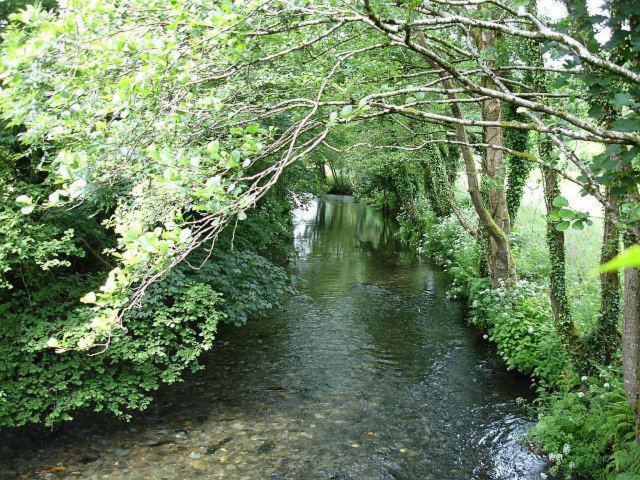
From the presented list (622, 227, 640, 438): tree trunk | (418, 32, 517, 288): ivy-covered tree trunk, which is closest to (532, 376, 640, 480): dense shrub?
(622, 227, 640, 438): tree trunk

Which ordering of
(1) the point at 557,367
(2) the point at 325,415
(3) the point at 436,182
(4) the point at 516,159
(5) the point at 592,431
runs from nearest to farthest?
(5) the point at 592,431 → (2) the point at 325,415 → (1) the point at 557,367 → (4) the point at 516,159 → (3) the point at 436,182

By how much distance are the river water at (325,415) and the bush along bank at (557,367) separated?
45cm

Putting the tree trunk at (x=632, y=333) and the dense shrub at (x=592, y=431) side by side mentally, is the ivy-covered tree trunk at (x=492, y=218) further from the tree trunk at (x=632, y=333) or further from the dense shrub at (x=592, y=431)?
the tree trunk at (x=632, y=333)

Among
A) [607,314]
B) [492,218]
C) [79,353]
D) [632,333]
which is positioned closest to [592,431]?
[632,333]

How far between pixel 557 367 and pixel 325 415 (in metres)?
4.40

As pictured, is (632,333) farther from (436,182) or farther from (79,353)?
(436,182)

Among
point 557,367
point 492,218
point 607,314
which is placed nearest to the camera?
point 607,314

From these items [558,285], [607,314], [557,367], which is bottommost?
[557,367]

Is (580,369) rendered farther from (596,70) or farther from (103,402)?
(103,402)

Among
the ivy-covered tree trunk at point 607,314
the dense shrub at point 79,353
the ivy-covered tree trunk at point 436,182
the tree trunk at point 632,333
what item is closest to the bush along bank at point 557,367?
the ivy-covered tree trunk at point 607,314

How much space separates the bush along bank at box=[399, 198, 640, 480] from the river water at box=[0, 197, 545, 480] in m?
0.45

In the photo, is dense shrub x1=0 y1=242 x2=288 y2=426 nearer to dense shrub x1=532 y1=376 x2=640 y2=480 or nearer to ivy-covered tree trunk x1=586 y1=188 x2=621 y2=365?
dense shrub x1=532 y1=376 x2=640 y2=480

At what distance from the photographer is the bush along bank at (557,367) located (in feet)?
22.5

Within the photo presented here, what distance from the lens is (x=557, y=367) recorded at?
9.40 meters
